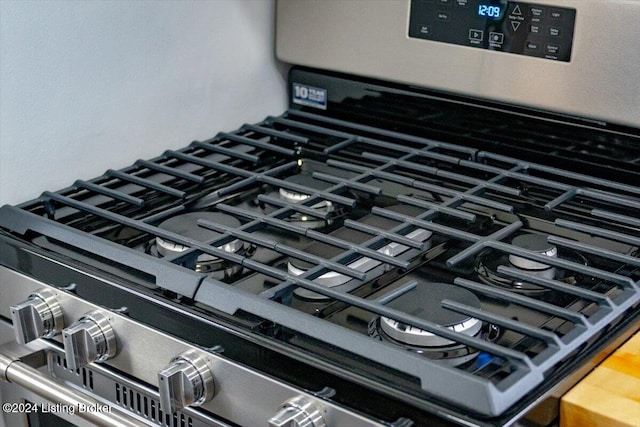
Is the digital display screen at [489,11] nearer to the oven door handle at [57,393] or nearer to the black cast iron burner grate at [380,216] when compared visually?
the black cast iron burner grate at [380,216]

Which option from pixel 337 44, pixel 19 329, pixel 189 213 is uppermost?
pixel 337 44

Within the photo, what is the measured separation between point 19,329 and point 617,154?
0.78 meters

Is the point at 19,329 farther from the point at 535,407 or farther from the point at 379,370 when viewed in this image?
the point at 535,407

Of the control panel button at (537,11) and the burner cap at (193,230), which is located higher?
the control panel button at (537,11)

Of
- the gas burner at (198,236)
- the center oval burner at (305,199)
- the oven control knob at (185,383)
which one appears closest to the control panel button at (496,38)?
the center oval burner at (305,199)

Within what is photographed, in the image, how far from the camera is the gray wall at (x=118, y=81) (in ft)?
3.90

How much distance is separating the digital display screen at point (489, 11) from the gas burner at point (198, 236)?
46 centimetres

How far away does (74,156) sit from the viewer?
1.27 meters

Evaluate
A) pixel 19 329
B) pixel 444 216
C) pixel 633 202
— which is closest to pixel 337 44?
pixel 444 216

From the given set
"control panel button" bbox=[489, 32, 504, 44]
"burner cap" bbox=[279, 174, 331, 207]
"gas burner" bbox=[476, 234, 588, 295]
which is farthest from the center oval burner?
"control panel button" bbox=[489, 32, 504, 44]

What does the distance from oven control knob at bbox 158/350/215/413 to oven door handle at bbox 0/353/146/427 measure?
0.21ft

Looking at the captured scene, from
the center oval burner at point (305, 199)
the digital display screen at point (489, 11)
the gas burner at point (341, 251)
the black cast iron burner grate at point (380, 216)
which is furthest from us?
the digital display screen at point (489, 11)

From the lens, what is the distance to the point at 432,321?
0.88 metres

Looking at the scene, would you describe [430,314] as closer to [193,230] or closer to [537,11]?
[193,230]
